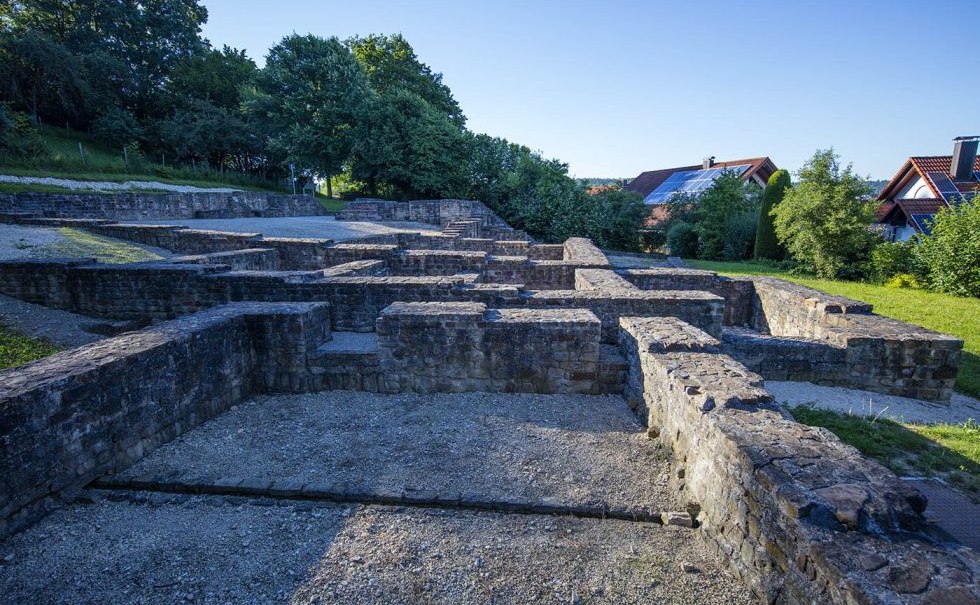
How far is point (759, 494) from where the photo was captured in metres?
2.58

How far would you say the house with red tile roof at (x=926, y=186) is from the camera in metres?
20.3

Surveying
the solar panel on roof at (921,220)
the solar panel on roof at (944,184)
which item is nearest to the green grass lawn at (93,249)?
the solar panel on roof at (921,220)

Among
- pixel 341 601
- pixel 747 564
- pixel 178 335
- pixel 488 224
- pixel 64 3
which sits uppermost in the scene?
pixel 64 3

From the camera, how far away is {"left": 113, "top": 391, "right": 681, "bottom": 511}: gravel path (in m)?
3.67

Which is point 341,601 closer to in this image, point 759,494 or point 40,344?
point 759,494

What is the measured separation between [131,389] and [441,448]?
2699mm

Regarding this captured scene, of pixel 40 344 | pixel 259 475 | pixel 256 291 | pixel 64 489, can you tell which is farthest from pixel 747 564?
pixel 40 344

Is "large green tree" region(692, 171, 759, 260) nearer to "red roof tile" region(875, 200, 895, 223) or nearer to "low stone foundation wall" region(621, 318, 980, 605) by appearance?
"red roof tile" region(875, 200, 895, 223)

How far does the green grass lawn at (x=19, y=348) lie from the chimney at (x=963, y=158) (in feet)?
102

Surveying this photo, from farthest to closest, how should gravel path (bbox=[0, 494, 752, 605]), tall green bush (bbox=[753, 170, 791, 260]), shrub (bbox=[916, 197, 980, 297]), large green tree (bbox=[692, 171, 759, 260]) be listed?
large green tree (bbox=[692, 171, 759, 260]) < tall green bush (bbox=[753, 170, 791, 260]) < shrub (bbox=[916, 197, 980, 297]) < gravel path (bbox=[0, 494, 752, 605])

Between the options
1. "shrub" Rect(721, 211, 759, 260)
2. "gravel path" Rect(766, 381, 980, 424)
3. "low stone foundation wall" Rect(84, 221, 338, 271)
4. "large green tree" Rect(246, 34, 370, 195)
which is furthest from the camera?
"large green tree" Rect(246, 34, 370, 195)

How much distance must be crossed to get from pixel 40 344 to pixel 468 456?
5516 mm

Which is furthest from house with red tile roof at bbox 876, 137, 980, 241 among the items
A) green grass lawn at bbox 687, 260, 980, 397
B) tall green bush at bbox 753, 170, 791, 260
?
green grass lawn at bbox 687, 260, 980, 397

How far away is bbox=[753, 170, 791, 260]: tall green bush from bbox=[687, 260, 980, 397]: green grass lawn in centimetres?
647
